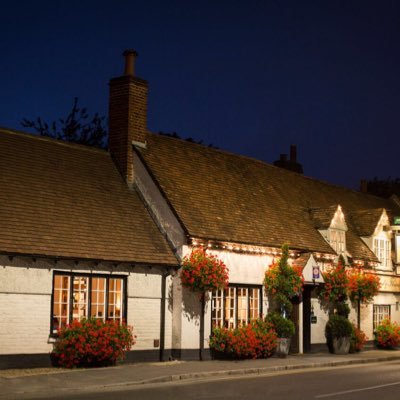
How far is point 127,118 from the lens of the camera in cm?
2456

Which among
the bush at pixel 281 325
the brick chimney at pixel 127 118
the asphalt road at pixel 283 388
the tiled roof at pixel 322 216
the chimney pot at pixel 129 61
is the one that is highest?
the chimney pot at pixel 129 61

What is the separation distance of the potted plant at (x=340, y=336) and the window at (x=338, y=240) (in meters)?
3.12

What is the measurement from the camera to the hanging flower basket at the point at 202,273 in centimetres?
2159

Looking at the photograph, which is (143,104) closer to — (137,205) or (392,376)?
(137,205)

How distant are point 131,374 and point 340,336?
459 inches

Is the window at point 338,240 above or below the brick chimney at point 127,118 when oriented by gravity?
below

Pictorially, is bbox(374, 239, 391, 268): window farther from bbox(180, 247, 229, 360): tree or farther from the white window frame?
bbox(180, 247, 229, 360): tree

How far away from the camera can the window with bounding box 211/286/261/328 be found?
76.7 feet

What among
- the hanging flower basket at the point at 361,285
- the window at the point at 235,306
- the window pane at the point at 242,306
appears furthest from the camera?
the hanging flower basket at the point at 361,285

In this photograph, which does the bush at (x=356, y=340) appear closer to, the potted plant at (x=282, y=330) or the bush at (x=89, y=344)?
the potted plant at (x=282, y=330)

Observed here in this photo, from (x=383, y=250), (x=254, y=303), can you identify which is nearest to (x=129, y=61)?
(x=254, y=303)

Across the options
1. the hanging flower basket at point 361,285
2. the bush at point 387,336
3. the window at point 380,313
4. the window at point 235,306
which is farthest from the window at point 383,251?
the window at point 235,306

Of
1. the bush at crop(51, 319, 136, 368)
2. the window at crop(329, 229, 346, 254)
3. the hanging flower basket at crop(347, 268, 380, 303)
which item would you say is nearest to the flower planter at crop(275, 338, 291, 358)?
the hanging flower basket at crop(347, 268, 380, 303)

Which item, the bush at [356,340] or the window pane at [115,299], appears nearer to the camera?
the window pane at [115,299]
